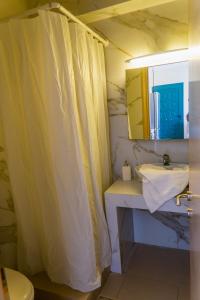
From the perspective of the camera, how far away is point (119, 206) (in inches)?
74.6

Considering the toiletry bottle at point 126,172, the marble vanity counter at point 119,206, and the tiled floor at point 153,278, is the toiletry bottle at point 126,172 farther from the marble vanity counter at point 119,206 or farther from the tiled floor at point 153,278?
the tiled floor at point 153,278

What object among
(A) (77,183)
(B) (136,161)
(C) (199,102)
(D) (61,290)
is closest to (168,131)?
(B) (136,161)

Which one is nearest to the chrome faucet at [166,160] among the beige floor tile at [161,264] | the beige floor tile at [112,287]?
the beige floor tile at [161,264]

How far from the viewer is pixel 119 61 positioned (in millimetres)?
2102

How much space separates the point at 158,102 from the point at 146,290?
1.59 m

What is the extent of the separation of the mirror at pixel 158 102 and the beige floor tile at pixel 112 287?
4.19 ft

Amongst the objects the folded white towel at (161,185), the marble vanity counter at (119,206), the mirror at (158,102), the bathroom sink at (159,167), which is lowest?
the marble vanity counter at (119,206)

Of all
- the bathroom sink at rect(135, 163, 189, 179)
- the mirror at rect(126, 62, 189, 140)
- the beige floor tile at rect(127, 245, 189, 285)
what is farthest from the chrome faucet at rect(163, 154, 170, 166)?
the beige floor tile at rect(127, 245, 189, 285)

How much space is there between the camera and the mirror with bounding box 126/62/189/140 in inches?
75.3

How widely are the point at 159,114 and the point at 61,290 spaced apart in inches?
64.7

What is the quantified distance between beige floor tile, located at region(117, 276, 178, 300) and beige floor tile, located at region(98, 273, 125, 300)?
0.04 m

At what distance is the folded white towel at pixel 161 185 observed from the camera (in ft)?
5.56

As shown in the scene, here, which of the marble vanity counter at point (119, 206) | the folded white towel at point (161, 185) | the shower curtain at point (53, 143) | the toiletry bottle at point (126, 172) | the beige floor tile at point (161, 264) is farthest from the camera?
the toiletry bottle at point (126, 172)

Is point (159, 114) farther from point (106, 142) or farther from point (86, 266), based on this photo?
point (86, 266)
